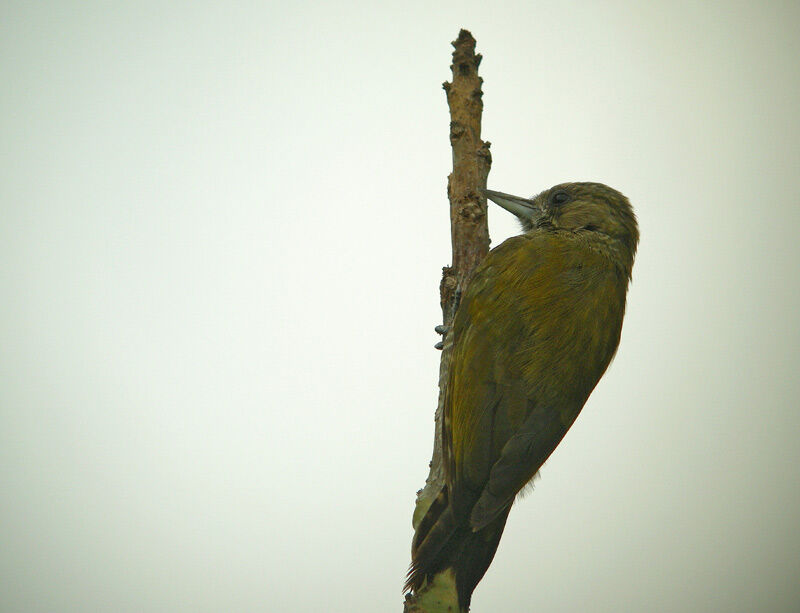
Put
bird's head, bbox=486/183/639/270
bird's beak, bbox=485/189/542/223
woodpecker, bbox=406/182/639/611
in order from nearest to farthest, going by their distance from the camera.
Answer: woodpecker, bbox=406/182/639/611
bird's head, bbox=486/183/639/270
bird's beak, bbox=485/189/542/223

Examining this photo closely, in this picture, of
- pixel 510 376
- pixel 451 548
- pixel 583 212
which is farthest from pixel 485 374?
pixel 583 212

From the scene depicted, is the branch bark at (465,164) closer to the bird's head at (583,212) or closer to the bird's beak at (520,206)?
the bird's head at (583,212)

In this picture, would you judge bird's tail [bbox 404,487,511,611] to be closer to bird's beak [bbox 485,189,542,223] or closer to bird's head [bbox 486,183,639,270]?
bird's head [bbox 486,183,639,270]

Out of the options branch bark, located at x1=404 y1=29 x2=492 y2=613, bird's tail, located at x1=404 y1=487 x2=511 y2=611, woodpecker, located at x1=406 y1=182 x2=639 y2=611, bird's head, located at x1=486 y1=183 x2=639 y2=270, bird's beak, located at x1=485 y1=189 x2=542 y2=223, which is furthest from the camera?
bird's beak, located at x1=485 y1=189 x2=542 y2=223

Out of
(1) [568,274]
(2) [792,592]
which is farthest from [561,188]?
(2) [792,592]

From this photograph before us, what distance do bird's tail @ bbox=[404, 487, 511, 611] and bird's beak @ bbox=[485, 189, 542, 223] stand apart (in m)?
1.96

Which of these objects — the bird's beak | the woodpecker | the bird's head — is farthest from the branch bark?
the bird's beak

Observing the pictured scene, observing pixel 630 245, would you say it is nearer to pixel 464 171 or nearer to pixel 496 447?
pixel 464 171

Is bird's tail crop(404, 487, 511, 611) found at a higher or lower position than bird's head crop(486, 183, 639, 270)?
lower

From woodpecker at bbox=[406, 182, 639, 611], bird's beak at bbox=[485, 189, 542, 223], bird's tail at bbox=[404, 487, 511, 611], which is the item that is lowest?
bird's tail at bbox=[404, 487, 511, 611]

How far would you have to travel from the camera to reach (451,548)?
303cm

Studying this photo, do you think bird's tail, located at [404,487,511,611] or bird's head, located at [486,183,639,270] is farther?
bird's head, located at [486,183,639,270]

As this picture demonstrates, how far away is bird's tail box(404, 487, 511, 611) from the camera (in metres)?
2.90

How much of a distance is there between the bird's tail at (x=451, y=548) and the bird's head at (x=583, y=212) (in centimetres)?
184
